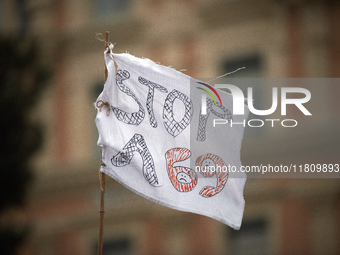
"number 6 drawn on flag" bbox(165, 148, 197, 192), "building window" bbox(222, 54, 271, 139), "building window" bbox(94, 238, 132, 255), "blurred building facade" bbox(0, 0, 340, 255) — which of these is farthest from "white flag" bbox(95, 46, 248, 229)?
"building window" bbox(94, 238, 132, 255)

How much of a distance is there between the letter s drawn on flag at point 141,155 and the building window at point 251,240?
5935 mm

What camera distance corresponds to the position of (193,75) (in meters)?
12.7

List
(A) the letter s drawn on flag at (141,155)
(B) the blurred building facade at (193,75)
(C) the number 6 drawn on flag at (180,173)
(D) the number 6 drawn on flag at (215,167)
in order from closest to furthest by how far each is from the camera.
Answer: (A) the letter s drawn on flag at (141,155) → (C) the number 6 drawn on flag at (180,173) → (D) the number 6 drawn on flag at (215,167) → (B) the blurred building facade at (193,75)

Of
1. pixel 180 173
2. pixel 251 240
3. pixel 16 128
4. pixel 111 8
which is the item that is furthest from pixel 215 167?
pixel 111 8

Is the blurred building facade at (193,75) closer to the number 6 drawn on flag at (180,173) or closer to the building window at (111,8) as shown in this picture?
the building window at (111,8)

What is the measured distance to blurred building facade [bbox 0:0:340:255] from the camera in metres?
11.4

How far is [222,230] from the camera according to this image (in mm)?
12305

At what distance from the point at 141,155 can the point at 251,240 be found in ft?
20.0

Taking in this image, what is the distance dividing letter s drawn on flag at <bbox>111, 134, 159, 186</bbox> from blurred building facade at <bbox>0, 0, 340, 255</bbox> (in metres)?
5.23

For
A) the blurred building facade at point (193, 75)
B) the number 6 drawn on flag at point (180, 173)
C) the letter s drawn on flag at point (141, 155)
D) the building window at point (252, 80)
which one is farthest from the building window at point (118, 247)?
the letter s drawn on flag at point (141, 155)

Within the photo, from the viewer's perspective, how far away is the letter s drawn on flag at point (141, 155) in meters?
6.08

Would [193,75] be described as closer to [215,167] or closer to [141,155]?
[215,167]

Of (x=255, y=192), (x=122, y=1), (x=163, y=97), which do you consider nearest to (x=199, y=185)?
(x=163, y=97)

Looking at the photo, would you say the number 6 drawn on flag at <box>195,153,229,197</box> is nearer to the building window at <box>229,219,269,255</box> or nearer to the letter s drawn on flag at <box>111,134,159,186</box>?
the letter s drawn on flag at <box>111,134,159,186</box>
